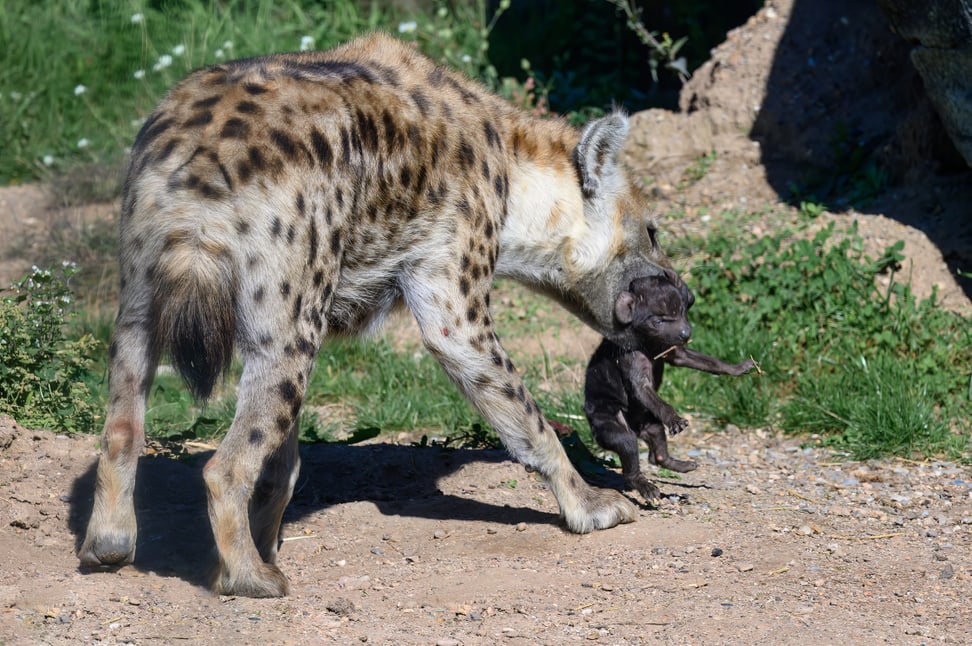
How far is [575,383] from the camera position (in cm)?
648

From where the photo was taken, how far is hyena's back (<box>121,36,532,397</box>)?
12.2 ft

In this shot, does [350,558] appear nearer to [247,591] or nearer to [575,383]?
[247,591]

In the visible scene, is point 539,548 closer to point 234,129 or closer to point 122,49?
point 234,129

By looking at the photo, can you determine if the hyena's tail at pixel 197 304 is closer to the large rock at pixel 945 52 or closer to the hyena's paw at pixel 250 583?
the hyena's paw at pixel 250 583

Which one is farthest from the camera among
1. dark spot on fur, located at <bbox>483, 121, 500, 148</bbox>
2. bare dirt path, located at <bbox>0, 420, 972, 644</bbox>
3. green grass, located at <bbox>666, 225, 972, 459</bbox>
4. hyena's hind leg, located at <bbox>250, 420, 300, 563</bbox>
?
green grass, located at <bbox>666, 225, 972, 459</bbox>

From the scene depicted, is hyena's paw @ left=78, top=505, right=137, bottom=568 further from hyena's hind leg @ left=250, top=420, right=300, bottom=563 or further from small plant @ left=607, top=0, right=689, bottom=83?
small plant @ left=607, top=0, right=689, bottom=83

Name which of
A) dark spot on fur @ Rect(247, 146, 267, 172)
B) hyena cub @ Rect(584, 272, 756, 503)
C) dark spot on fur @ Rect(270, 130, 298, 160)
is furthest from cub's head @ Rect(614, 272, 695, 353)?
dark spot on fur @ Rect(247, 146, 267, 172)

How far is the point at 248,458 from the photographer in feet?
12.4

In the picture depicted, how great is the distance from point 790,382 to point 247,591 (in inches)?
135

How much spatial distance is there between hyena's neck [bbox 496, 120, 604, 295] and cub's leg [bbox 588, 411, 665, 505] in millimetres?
588

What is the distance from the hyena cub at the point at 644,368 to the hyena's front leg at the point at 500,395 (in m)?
0.29

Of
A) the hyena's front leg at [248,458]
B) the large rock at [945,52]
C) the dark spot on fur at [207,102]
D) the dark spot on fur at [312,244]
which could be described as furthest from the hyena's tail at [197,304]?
the large rock at [945,52]

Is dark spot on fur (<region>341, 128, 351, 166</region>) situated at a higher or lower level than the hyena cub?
higher

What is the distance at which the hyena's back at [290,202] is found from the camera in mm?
3727
